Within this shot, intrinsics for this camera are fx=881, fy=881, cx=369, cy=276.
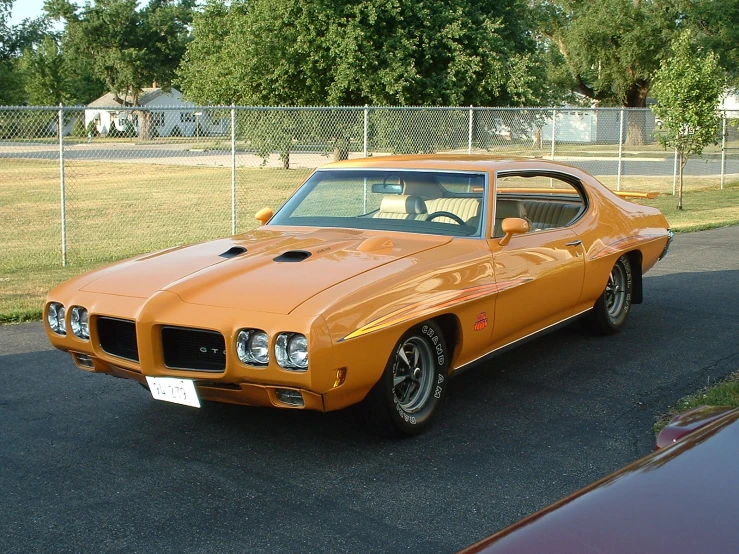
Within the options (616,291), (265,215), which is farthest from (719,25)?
(265,215)

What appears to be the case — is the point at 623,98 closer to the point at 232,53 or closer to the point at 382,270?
the point at 232,53

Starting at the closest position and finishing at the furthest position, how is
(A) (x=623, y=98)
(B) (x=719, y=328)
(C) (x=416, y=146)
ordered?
(B) (x=719, y=328) < (C) (x=416, y=146) < (A) (x=623, y=98)

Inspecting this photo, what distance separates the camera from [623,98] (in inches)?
1977

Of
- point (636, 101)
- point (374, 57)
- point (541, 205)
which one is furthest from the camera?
point (636, 101)

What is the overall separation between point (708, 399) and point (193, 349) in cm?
304

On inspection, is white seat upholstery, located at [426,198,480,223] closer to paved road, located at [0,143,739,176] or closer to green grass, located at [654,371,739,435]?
green grass, located at [654,371,739,435]

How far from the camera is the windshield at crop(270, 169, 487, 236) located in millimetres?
5691

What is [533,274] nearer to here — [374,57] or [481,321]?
[481,321]

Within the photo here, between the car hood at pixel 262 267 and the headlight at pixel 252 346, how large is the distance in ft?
0.45

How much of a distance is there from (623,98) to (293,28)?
31.7 m

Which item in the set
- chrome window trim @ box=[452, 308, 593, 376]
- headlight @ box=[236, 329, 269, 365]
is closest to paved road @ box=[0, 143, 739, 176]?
chrome window trim @ box=[452, 308, 593, 376]

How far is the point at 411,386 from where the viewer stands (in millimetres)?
4879

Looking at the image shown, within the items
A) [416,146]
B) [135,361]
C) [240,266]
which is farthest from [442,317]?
[416,146]

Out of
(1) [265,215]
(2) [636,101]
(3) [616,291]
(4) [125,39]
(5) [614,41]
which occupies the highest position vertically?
(4) [125,39]
